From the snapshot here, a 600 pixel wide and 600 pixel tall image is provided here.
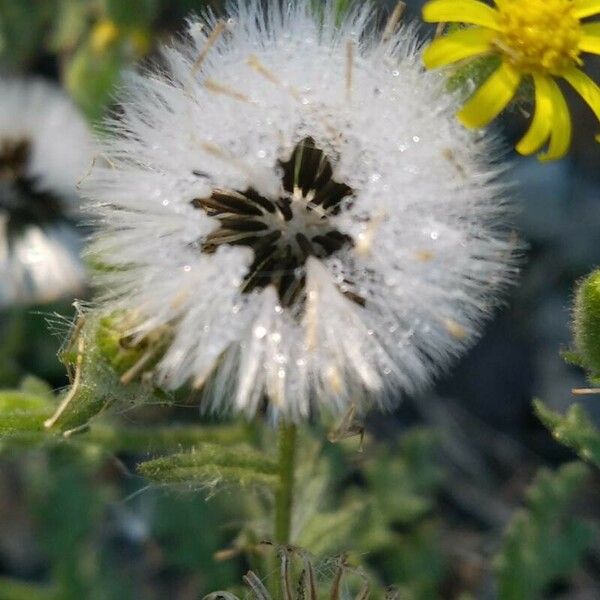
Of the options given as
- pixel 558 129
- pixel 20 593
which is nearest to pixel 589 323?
pixel 558 129

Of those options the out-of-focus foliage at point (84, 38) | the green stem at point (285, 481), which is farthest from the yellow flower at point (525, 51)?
the out-of-focus foliage at point (84, 38)

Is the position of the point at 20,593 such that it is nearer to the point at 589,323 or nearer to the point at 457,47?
the point at 589,323

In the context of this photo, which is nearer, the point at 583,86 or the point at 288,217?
the point at 288,217

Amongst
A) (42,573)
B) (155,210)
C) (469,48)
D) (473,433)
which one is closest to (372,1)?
(469,48)

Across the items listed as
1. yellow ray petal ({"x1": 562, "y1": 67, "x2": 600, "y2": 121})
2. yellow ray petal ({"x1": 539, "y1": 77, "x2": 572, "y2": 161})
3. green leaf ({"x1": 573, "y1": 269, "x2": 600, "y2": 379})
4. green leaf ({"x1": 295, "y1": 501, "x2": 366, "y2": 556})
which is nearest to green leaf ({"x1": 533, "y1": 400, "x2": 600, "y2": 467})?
green leaf ({"x1": 573, "y1": 269, "x2": 600, "y2": 379})

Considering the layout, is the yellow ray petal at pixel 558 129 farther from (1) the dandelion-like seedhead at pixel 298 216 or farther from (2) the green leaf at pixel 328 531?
(2) the green leaf at pixel 328 531

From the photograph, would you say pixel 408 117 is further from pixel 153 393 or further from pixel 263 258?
pixel 153 393
